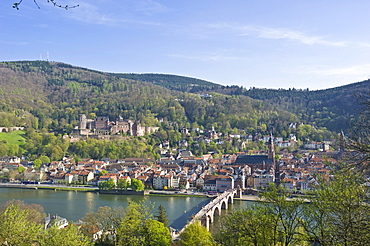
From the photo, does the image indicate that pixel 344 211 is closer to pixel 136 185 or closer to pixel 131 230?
pixel 131 230

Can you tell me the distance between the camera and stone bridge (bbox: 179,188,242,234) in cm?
1770

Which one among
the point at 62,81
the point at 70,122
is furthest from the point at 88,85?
the point at 70,122

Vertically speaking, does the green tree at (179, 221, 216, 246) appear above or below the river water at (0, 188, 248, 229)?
above

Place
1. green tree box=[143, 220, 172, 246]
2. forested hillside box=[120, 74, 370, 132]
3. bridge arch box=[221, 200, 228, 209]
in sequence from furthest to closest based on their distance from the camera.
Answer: forested hillside box=[120, 74, 370, 132] < bridge arch box=[221, 200, 228, 209] < green tree box=[143, 220, 172, 246]

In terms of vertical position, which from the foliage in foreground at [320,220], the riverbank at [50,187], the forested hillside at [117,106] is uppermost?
the forested hillside at [117,106]

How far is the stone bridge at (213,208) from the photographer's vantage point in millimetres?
17703

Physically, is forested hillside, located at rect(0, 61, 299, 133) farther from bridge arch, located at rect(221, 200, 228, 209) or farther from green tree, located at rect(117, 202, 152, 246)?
green tree, located at rect(117, 202, 152, 246)

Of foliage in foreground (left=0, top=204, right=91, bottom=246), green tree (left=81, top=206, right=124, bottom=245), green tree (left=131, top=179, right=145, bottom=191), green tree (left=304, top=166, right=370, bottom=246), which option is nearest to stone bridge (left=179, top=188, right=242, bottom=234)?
green tree (left=81, top=206, right=124, bottom=245)

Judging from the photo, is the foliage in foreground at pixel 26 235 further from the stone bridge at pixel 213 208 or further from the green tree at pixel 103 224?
the stone bridge at pixel 213 208

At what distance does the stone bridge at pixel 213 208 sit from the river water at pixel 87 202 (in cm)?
65

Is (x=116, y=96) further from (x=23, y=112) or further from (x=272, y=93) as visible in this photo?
(x=272, y=93)

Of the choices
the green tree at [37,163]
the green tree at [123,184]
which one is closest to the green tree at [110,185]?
the green tree at [123,184]

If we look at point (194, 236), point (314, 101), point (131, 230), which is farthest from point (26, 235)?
point (314, 101)

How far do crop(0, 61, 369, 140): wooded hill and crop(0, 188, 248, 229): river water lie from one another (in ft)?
87.9
